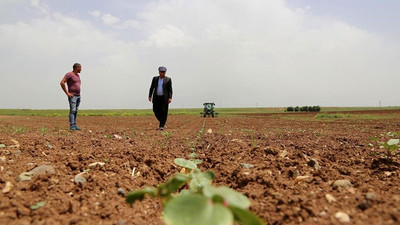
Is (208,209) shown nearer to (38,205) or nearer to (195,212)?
(195,212)

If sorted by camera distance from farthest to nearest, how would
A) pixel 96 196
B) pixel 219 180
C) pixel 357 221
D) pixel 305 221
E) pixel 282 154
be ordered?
1. pixel 282 154
2. pixel 219 180
3. pixel 96 196
4. pixel 305 221
5. pixel 357 221

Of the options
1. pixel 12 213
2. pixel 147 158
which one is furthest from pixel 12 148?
pixel 12 213

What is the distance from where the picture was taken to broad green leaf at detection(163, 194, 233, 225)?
3.39ft

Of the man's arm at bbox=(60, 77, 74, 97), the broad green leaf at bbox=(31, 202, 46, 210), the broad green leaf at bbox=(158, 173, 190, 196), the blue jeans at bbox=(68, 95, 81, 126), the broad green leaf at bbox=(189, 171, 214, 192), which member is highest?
the man's arm at bbox=(60, 77, 74, 97)

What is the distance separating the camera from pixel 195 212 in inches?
42.3

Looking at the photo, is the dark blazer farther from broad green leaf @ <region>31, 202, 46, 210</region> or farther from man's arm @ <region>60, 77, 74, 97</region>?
broad green leaf @ <region>31, 202, 46, 210</region>

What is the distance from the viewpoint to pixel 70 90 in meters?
8.04

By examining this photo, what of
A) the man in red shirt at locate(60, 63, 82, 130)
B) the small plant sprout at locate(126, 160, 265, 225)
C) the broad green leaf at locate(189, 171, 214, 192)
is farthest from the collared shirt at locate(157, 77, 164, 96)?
the small plant sprout at locate(126, 160, 265, 225)

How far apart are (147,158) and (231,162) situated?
0.97 m

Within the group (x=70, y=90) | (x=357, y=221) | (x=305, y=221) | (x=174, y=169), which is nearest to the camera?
(x=357, y=221)

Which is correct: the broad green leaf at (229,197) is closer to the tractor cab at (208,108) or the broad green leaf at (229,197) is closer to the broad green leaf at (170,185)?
the broad green leaf at (170,185)

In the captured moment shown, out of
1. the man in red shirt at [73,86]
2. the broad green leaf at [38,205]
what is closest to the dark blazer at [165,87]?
the man in red shirt at [73,86]

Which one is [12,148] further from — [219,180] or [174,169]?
[219,180]

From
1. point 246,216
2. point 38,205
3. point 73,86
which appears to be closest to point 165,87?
point 73,86
